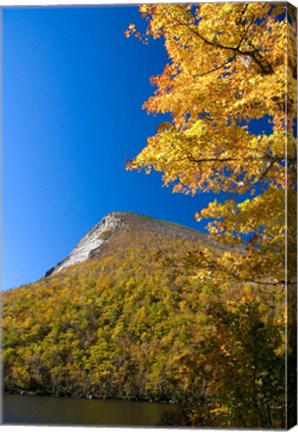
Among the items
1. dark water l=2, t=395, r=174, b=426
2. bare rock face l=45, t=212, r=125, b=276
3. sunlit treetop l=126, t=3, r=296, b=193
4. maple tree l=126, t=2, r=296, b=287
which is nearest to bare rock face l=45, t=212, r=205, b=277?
bare rock face l=45, t=212, r=125, b=276

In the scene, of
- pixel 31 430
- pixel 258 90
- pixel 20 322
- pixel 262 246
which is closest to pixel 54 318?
pixel 20 322

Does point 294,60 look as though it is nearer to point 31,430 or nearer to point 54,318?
point 54,318

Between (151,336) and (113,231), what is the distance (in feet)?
2.92

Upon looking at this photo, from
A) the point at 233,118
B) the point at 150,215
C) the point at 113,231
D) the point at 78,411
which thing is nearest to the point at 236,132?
the point at 233,118

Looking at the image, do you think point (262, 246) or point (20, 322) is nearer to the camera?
point (262, 246)

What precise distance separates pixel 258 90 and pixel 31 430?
10.4ft

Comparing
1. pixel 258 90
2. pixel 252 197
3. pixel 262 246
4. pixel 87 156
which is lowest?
pixel 262 246

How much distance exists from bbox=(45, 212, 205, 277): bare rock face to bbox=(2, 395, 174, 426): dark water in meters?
1.03

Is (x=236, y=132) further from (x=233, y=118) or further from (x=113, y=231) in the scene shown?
(x=113, y=231)

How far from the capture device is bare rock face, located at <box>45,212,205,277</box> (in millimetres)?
6035

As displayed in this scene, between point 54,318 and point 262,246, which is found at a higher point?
point 262,246

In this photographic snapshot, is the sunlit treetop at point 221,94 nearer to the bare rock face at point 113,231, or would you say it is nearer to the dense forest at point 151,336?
the bare rock face at point 113,231

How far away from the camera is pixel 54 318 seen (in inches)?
246

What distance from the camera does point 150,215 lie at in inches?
240
